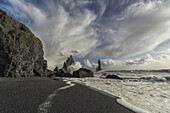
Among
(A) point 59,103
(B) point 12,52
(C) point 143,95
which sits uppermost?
(B) point 12,52

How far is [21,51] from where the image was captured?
26.7 m

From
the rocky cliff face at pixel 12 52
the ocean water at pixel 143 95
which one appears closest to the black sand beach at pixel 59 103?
the ocean water at pixel 143 95

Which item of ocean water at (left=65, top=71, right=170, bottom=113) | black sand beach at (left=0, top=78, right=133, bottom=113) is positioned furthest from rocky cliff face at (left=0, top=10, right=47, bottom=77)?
ocean water at (left=65, top=71, right=170, bottom=113)

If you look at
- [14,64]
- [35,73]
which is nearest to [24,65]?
[14,64]

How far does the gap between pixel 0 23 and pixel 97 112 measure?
3657 centimetres

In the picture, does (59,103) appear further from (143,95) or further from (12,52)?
(12,52)

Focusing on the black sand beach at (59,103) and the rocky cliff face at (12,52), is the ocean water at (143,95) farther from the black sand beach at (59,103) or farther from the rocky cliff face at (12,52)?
the rocky cliff face at (12,52)

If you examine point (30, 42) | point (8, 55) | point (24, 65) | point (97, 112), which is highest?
point (30, 42)

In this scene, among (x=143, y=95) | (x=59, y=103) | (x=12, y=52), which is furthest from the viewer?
(x=12, y=52)

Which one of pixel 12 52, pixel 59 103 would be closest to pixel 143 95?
pixel 59 103

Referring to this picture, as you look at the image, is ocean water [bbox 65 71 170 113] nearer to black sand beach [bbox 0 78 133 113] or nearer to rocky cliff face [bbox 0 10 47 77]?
black sand beach [bbox 0 78 133 113]

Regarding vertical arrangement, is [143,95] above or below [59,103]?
below

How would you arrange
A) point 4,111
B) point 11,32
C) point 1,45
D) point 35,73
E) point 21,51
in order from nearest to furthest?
1. point 4,111
2. point 1,45
3. point 11,32
4. point 21,51
5. point 35,73

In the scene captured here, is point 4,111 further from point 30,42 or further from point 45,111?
point 30,42
